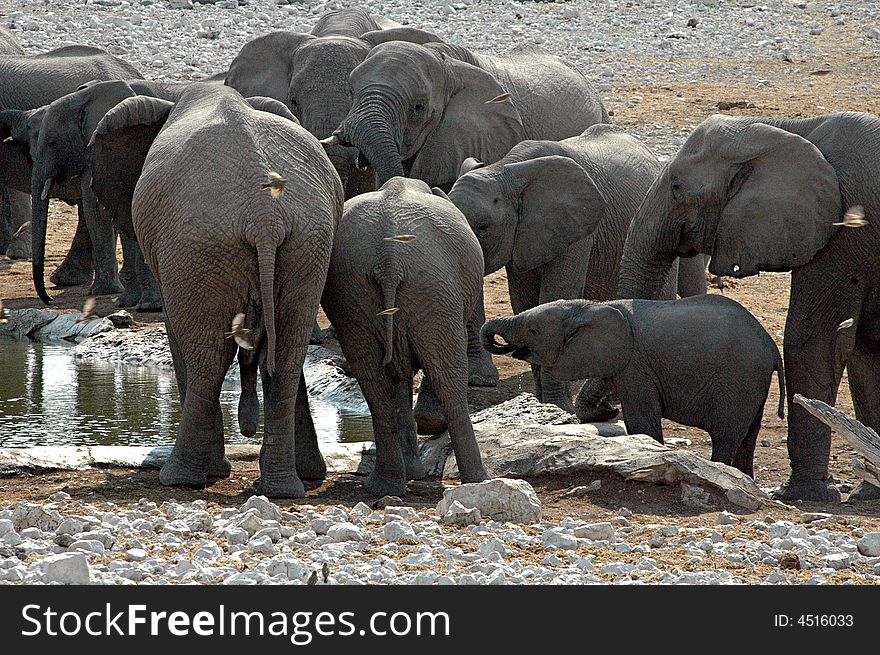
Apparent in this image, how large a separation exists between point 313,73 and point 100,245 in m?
2.97

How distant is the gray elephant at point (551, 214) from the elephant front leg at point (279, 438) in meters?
2.66

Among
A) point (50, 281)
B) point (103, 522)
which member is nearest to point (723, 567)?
point (103, 522)

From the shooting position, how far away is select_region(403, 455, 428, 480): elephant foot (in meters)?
8.20

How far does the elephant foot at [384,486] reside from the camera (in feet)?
25.2

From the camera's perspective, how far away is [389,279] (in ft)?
24.0

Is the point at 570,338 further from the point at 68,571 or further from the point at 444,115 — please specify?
the point at 68,571

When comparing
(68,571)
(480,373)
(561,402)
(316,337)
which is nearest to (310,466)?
(561,402)

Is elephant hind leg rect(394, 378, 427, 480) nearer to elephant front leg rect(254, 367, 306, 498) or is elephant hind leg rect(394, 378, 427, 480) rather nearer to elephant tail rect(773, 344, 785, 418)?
elephant front leg rect(254, 367, 306, 498)

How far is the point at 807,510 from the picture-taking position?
7.56 metres

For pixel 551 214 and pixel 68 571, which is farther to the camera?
pixel 551 214

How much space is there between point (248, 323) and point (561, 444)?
1.75 metres

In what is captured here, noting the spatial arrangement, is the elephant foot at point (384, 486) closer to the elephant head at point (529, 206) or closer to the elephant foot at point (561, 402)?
the elephant head at point (529, 206)

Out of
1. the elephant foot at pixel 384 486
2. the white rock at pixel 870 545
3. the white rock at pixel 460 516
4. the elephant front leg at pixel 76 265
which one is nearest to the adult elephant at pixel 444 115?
the elephant foot at pixel 384 486

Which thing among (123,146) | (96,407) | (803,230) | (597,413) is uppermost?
(123,146)
